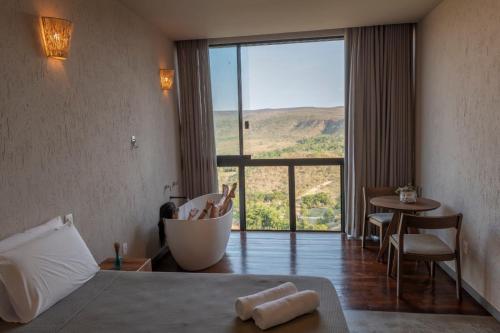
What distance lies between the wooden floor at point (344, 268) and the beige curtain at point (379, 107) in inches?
30.4

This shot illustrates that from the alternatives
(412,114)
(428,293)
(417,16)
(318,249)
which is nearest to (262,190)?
(318,249)

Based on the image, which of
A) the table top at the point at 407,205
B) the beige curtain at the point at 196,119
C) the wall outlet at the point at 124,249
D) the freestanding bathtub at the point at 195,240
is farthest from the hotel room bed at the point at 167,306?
the beige curtain at the point at 196,119

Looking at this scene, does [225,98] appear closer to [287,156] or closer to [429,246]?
[287,156]

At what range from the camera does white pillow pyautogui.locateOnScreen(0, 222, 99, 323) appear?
5.82 ft

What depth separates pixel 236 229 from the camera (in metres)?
5.36

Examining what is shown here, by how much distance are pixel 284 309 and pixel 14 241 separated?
1532 mm

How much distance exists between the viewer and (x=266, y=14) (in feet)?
12.8

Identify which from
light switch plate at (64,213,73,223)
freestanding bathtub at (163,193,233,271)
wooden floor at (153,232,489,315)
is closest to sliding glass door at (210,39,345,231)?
wooden floor at (153,232,489,315)

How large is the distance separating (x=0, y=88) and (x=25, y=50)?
13.1 inches

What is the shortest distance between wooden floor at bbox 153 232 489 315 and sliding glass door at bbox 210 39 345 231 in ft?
1.35

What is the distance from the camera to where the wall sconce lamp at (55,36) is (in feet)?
7.74

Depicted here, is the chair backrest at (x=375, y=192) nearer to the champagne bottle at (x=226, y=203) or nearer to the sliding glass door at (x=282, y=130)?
the sliding glass door at (x=282, y=130)

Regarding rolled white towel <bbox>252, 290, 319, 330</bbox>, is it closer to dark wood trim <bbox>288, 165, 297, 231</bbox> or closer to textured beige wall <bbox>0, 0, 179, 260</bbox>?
textured beige wall <bbox>0, 0, 179, 260</bbox>

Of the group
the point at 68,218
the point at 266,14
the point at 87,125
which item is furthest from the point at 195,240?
the point at 266,14
